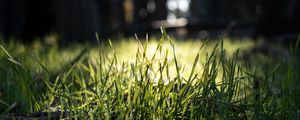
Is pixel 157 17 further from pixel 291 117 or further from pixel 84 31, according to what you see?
pixel 291 117

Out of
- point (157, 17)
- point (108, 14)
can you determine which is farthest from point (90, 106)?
point (157, 17)

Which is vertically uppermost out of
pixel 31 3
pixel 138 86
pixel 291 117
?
pixel 31 3

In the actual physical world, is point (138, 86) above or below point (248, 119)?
above

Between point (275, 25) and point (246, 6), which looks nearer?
point (275, 25)

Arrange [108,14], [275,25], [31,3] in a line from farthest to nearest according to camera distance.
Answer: [108,14], [31,3], [275,25]

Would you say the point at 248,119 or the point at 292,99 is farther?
the point at 292,99

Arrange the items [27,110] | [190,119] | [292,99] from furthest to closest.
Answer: [292,99] < [27,110] < [190,119]

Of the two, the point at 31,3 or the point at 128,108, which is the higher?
the point at 31,3

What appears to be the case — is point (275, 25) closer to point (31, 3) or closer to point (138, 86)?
point (31, 3)

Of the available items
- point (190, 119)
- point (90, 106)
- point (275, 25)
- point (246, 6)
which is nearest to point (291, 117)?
point (190, 119)

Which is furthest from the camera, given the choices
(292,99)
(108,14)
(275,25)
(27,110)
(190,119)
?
(108,14)
